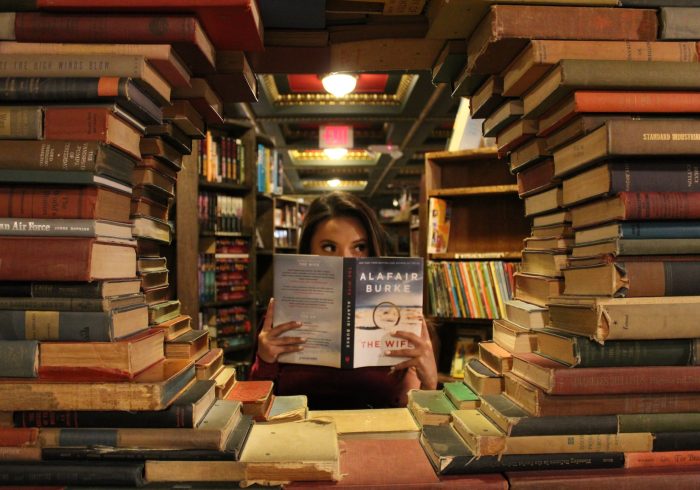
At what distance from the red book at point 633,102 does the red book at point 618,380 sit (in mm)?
418

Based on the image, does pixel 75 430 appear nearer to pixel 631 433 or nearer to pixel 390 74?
pixel 631 433

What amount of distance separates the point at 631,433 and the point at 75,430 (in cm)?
89

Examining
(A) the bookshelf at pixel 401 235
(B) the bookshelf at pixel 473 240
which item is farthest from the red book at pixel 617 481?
(A) the bookshelf at pixel 401 235

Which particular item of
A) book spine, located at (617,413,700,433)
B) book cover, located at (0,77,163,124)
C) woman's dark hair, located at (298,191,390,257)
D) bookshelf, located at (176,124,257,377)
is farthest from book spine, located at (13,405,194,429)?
bookshelf, located at (176,124,257,377)

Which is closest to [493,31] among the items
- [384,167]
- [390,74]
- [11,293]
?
[11,293]

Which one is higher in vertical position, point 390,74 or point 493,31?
point 390,74

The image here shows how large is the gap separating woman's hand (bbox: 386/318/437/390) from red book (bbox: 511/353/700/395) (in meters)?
0.31

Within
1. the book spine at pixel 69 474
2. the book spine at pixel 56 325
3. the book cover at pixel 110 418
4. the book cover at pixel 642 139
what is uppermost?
the book cover at pixel 642 139

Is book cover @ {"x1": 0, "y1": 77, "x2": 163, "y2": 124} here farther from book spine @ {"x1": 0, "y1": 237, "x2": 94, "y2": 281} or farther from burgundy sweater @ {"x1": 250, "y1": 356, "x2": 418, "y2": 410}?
burgundy sweater @ {"x1": 250, "y1": 356, "x2": 418, "y2": 410}

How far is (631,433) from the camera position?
748mm

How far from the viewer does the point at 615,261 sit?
719mm

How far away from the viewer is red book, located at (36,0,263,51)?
697mm

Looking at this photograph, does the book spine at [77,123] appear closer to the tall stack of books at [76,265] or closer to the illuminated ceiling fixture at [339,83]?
the tall stack of books at [76,265]

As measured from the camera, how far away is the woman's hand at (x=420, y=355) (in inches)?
39.3
